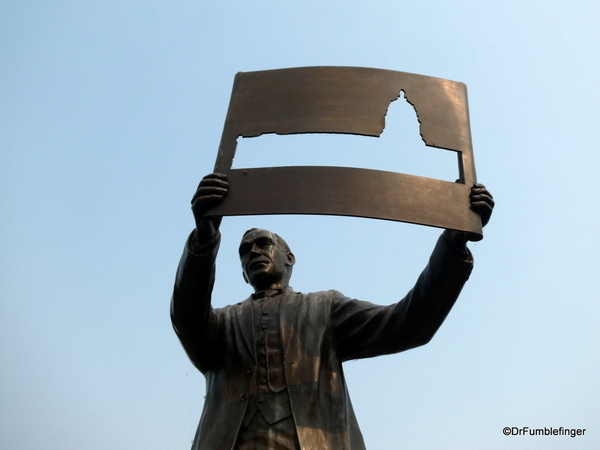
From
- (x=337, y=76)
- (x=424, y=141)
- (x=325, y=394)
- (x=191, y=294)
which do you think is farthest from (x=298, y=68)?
(x=325, y=394)

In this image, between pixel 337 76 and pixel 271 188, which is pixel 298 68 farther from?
pixel 271 188

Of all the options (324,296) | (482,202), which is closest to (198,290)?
(324,296)

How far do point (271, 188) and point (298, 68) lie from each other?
1.24m

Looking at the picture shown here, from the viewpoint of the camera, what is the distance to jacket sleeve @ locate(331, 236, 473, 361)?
6.21 metres

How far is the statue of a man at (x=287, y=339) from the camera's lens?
6051 millimetres

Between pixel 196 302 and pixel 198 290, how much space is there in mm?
110

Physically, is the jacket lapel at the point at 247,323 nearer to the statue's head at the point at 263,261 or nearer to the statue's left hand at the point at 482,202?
the statue's head at the point at 263,261

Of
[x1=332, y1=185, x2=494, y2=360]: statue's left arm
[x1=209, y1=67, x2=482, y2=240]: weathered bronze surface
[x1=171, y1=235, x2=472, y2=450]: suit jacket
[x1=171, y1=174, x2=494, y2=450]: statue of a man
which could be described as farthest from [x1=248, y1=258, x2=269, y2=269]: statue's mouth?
[x1=209, y1=67, x2=482, y2=240]: weathered bronze surface

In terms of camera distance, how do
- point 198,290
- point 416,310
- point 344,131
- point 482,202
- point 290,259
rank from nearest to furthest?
point 482,202 < point 344,131 < point 416,310 < point 198,290 < point 290,259

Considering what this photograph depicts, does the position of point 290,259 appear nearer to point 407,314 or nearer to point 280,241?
point 280,241

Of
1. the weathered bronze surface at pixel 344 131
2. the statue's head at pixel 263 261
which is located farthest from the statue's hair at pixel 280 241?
the weathered bronze surface at pixel 344 131

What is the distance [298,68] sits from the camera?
6648 millimetres

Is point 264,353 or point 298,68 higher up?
point 298,68

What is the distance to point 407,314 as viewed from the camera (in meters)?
6.41
